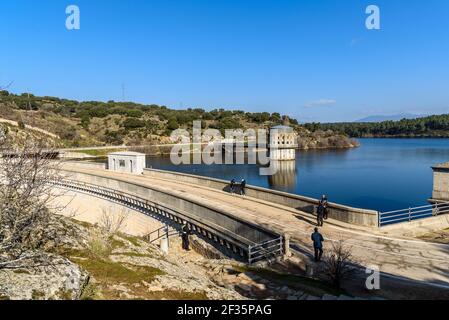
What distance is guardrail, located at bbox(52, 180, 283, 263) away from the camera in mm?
15151

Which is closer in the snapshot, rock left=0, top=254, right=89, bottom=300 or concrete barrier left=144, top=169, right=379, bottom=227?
rock left=0, top=254, right=89, bottom=300

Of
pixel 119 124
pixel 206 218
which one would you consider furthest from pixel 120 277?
pixel 119 124

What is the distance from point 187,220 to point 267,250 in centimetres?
805

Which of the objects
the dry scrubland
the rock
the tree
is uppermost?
the tree

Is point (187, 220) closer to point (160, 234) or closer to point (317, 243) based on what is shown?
point (160, 234)

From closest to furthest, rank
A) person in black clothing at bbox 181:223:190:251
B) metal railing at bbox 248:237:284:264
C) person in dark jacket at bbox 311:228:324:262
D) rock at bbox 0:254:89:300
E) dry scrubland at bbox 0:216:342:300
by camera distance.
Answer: rock at bbox 0:254:89:300 → dry scrubland at bbox 0:216:342:300 → person in dark jacket at bbox 311:228:324:262 → metal railing at bbox 248:237:284:264 → person in black clothing at bbox 181:223:190:251

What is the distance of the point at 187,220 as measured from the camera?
2186 cm

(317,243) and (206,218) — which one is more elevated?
(317,243)

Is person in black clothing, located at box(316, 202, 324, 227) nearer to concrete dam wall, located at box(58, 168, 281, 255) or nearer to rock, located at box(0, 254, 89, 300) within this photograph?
concrete dam wall, located at box(58, 168, 281, 255)

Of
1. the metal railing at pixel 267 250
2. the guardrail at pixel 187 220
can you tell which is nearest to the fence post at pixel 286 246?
the metal railing at pixel 267 250

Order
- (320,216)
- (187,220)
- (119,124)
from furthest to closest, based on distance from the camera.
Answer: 1. (119,124)
2. (187,220)
3. (320,216)

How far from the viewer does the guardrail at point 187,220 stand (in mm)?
15151

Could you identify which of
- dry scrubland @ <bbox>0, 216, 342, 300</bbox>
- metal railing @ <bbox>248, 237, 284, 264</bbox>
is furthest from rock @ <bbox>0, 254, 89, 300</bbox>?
metal railing @ <bbox>248, 237, 284, 264</bbox>

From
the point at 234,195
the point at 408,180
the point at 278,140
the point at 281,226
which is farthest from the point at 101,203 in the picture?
the point at 278,140
